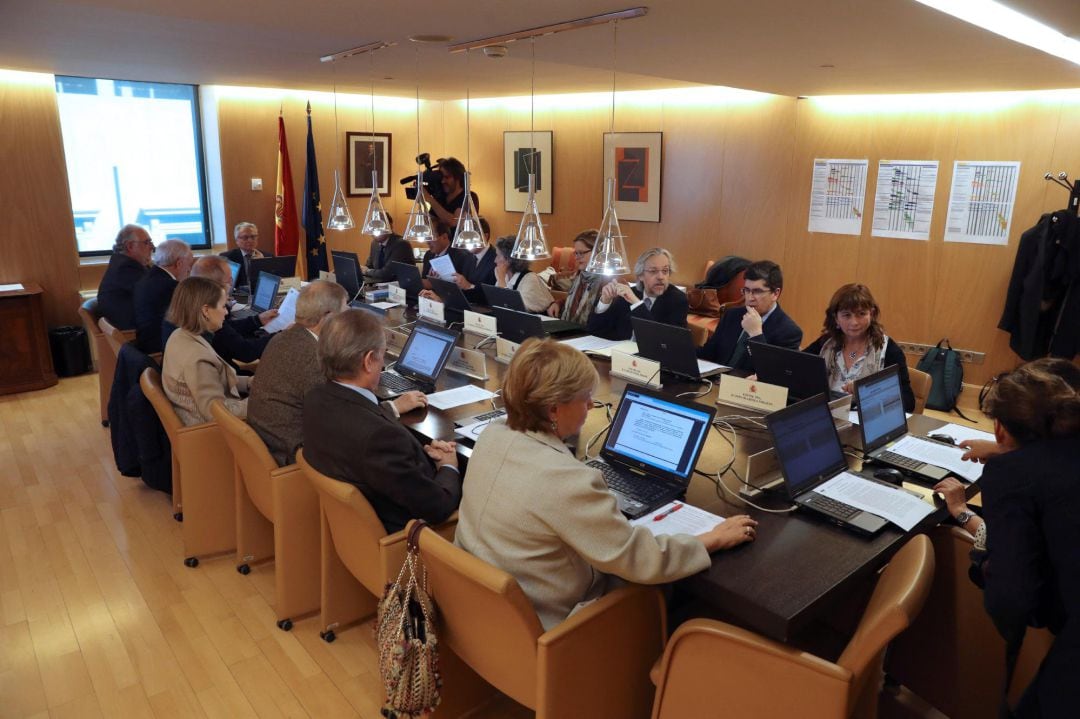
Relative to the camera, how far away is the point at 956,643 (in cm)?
225

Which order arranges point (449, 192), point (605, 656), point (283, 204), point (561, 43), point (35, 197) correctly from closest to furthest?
point (605, 656)
point (561, 43)
point (35, 197)
point (283, 204)
point (449, 192)

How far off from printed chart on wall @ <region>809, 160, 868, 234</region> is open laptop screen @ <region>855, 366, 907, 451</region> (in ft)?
12.9

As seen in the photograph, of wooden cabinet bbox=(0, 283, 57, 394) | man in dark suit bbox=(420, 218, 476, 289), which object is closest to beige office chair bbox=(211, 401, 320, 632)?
man in dark suit bbox=(420, 218, 476, 289)

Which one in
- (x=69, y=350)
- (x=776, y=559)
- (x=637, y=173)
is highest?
(x=637, y=173)

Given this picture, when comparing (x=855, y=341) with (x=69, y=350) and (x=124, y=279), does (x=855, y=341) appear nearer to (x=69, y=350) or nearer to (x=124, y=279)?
(x=124, y=279)

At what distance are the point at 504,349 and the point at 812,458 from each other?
6.12 ft

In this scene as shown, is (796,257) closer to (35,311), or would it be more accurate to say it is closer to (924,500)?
(924,500)

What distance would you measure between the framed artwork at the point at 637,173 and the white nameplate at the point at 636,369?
4.23 meters

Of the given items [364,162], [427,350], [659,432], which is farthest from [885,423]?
[364,162]

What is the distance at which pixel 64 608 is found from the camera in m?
3.19

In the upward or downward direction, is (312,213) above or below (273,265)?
above

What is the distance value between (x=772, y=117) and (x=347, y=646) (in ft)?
19.0

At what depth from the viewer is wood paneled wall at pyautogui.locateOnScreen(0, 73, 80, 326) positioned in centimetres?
635

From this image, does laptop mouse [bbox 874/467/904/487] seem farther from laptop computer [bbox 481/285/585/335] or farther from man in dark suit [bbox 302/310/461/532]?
laptop computer [bbox 481/285/585/335]
